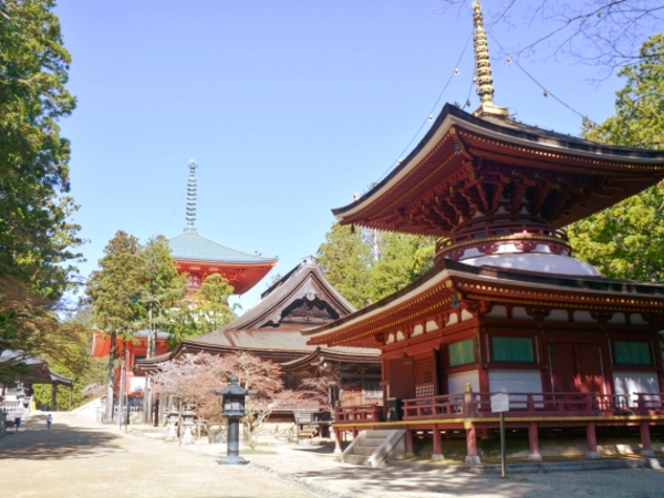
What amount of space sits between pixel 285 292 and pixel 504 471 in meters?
23.7

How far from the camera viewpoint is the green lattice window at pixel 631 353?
50.8 feet

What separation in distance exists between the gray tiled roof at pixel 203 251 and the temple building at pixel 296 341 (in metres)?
19.1

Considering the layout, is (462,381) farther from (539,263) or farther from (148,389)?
(148,389)

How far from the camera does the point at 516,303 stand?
554 inches

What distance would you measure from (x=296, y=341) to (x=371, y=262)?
76.7ft

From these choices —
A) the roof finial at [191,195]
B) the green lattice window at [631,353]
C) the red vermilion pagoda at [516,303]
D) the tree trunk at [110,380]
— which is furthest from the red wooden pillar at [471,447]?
the roof finial at [191,195]

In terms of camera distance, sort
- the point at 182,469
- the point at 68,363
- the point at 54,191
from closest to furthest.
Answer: the point at 182,469 < the point at 68,363 < the point at 54,191

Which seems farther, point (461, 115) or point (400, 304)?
point (400, 304)

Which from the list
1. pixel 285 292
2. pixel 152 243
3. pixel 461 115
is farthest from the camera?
pixel 152 243

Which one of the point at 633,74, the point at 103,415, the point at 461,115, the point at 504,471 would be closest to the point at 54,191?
the point at 461,115

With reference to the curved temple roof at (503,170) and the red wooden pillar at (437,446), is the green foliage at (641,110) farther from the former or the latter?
the red wooden pillar at (437,446)

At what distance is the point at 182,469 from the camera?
14.7 m

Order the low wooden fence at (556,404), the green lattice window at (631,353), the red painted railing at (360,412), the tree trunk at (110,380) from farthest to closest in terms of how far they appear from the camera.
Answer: the tree trunk at (110,380) → the red painted railing at (360,412) → the green lattice window at (631,353) → the low wooden fence at (556,404)

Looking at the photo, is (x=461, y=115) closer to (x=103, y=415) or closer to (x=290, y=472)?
(x=290, y=472)
